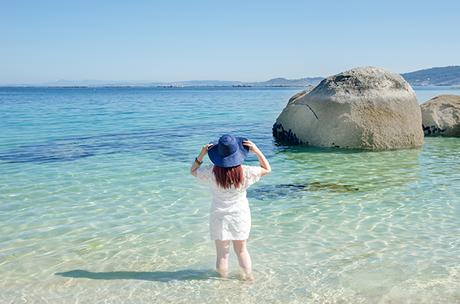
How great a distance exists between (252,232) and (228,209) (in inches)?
77.6

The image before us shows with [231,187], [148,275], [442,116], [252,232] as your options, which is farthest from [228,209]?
[442,116]

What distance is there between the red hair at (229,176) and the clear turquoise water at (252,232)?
3.49 feet

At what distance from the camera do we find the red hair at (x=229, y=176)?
17.0 feet

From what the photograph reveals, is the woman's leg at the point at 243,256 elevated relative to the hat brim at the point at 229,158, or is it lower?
lower

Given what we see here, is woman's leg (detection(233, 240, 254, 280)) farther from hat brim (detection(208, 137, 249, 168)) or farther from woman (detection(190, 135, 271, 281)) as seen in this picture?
hat brim (detection(208, 137, 249, 168))

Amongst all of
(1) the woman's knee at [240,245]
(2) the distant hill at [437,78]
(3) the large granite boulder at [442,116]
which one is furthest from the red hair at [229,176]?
(2) the distant hill at [437,78]

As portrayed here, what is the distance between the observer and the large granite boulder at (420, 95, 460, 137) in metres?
17.1

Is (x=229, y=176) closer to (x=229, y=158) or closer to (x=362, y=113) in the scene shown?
(x=229, y=158)

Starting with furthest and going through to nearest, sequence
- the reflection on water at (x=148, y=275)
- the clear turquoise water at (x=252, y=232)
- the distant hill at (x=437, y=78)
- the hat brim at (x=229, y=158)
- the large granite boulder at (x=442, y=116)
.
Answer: the distant hill at (x=437, y=78) → the large granite boulder at (x=442, y=116) → the reflection on water at (x=148, y=275) → the clear turquoise water at (x=252, y=232) → the hat brim at (x=229, y=158)

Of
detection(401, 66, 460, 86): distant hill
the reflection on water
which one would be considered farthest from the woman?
detection(401, 66, 460, 86): distant hill

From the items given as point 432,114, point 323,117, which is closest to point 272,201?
point 323,117

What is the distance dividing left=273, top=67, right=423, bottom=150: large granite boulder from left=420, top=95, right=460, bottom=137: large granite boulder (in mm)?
2851

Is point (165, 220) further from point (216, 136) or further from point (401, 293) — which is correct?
point (216, 136)

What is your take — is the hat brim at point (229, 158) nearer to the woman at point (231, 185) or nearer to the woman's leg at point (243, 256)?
the woman at point (231, 185)
